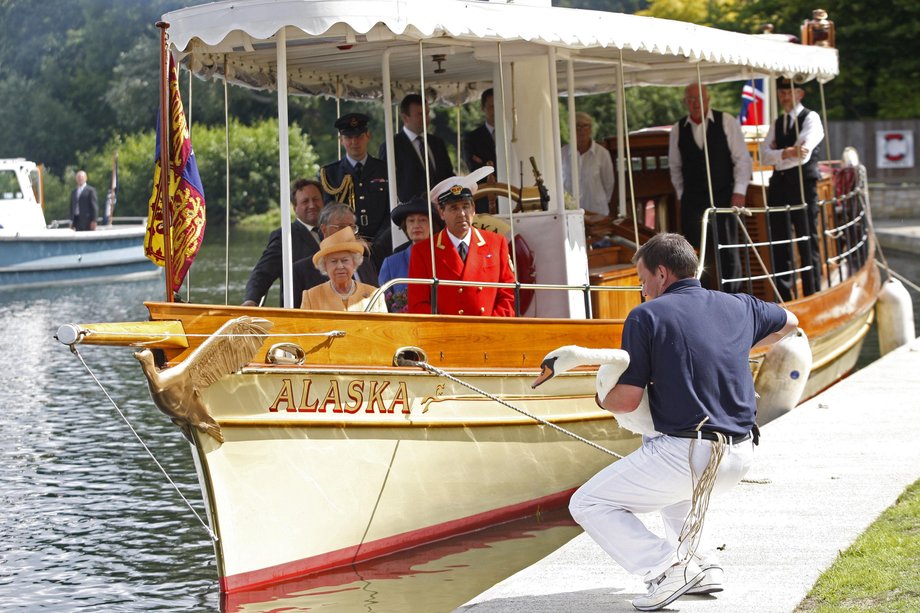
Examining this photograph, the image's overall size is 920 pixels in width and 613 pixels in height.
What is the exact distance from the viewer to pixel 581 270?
877 cm

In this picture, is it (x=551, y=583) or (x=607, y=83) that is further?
(x=607, y=83)

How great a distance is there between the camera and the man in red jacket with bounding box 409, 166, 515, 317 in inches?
312

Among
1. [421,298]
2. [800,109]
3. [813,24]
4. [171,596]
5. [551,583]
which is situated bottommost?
[171,596]

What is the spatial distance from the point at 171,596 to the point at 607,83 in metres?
6.68

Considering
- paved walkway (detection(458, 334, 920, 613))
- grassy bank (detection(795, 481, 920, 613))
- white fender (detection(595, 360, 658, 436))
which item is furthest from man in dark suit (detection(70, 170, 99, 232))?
white fender (detection(595, 360, 658, 436))

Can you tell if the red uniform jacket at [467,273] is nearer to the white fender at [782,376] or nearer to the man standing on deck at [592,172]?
the white fender at [782,376]

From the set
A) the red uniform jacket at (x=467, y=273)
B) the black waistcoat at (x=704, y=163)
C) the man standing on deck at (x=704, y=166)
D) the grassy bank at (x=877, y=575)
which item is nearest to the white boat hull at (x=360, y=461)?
the red uniform jacket at (x=467, y=273)

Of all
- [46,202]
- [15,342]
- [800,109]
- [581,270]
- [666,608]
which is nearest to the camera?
[666,608]

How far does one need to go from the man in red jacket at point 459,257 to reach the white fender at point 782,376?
116 inches

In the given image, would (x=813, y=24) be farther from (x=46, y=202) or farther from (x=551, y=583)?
(x=46, y=202)

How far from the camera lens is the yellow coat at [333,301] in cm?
775

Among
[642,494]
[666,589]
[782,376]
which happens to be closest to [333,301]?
[642,494]

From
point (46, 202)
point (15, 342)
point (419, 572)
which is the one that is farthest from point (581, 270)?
point (46, 202)

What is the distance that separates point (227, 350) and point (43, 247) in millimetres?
23090
